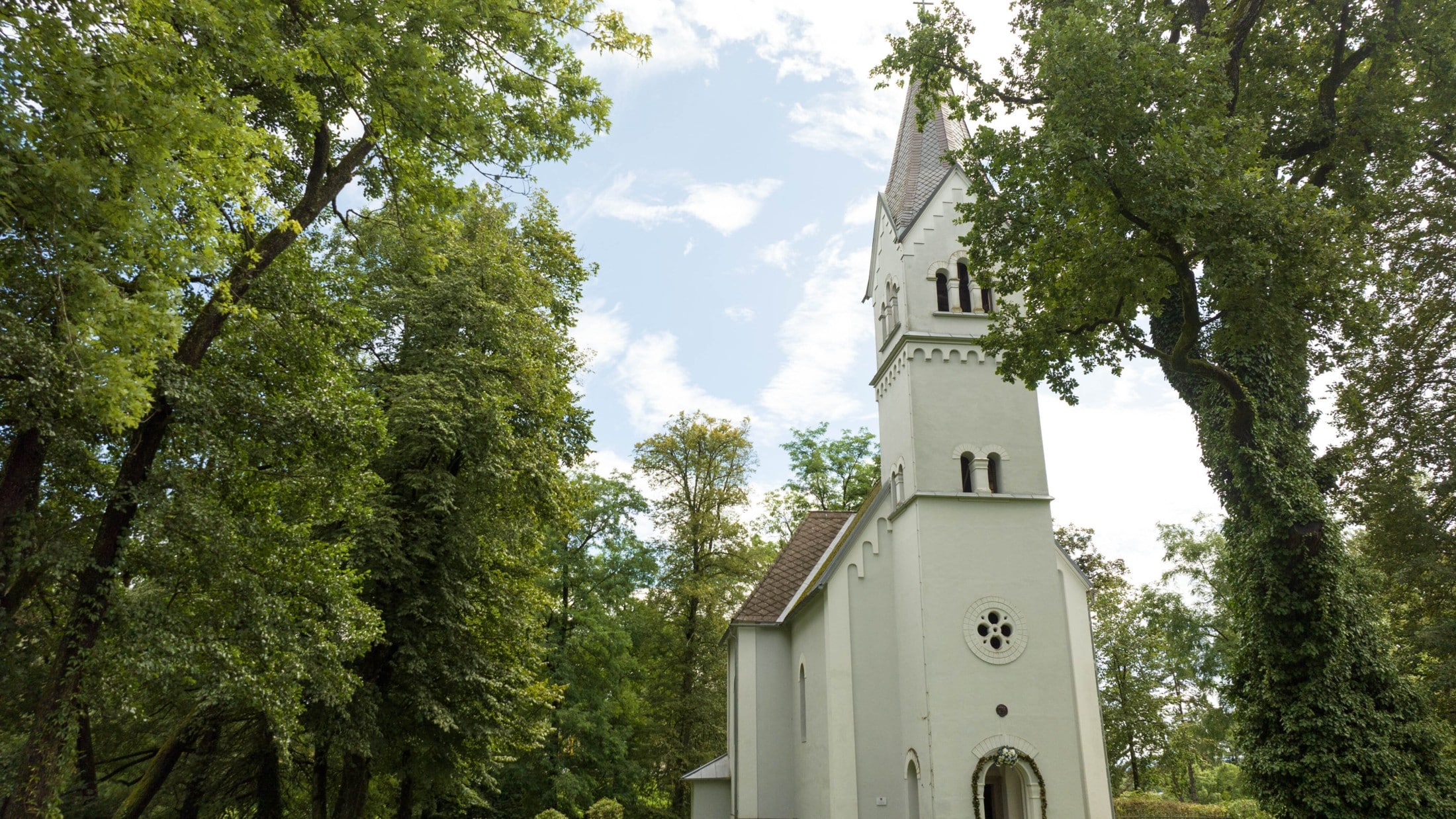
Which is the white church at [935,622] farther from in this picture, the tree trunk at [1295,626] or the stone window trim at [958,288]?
the tree trunk at [1295,626]

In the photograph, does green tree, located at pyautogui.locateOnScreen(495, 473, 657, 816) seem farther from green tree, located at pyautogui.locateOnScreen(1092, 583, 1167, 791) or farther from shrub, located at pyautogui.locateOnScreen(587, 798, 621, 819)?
green tree, located at pyautogui.locateOnScreen(1092, 583, 1167, 791)

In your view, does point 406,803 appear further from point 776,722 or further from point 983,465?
point 983,465

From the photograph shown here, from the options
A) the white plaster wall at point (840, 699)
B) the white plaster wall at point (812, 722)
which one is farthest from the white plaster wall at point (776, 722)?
the white plaster wall at point (840, 699)

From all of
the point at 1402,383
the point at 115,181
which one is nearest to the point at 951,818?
the point at 1402,383

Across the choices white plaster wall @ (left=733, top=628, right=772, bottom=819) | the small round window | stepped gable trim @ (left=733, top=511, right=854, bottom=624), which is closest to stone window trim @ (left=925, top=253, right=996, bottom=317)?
the small round window

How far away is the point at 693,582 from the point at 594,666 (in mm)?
3979

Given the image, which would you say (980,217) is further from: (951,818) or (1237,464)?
(951,818)

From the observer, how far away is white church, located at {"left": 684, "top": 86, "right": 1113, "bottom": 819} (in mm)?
15656

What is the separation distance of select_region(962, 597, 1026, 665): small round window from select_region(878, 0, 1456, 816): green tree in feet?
15.5

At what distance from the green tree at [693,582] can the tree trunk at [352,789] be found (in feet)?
47.6

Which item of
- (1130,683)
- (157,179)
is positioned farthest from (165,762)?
(1130,683)

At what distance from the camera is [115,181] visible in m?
6.15

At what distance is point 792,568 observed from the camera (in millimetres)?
22797

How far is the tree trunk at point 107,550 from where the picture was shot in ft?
23.8
